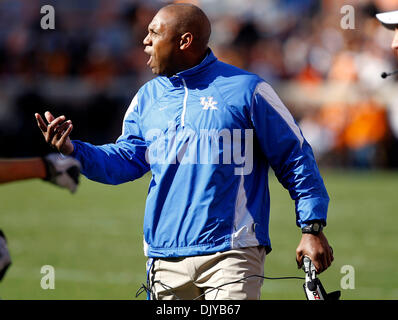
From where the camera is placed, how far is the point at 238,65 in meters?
19.6

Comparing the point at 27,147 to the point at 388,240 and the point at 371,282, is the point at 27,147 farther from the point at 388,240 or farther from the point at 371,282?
the point at 371,282

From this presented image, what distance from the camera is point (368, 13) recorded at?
64.7ft

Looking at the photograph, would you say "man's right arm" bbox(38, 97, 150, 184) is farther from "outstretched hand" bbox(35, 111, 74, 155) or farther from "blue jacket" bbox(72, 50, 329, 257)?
"blue jacket" bbox(72, 50, 329, 257)

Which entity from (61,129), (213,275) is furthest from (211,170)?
(61,129)

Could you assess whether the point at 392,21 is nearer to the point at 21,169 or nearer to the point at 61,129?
the point at 61,129

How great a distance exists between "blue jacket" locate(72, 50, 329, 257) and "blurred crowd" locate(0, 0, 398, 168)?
13656 mm

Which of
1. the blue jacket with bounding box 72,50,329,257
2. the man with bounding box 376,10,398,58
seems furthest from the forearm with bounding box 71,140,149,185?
the man with bounding box 376,10,398,58

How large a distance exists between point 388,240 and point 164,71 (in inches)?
286

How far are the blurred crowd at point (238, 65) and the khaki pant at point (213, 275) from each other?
13786 millimetres

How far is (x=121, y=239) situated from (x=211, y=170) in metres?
6.97

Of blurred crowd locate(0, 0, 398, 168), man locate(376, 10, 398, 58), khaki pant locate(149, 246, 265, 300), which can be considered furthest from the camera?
blurred crowd locate(0, 0, 398, 168)

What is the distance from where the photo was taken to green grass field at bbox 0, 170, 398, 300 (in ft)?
27.9

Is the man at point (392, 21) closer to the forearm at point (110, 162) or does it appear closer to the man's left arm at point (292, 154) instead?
the man's left arm at point (292, 154)
